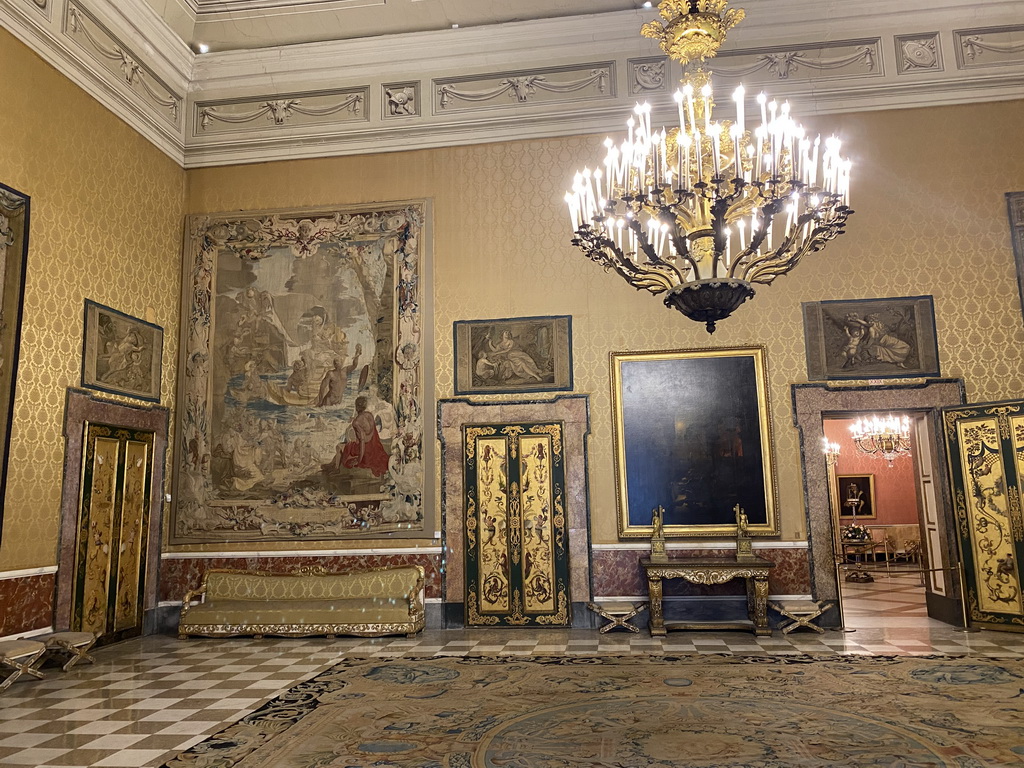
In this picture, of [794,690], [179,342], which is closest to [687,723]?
[794,690]

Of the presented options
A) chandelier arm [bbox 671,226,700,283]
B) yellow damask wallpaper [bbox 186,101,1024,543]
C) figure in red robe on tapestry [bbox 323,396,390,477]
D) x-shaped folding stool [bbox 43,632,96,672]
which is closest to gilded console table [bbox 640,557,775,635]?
yellow damask wallpaper [bbox 186,101,1024,543]

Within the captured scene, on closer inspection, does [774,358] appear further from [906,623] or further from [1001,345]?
[906,623]

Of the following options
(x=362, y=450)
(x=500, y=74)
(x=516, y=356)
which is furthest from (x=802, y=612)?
(x=500, y=74)

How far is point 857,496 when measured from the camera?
722 inches

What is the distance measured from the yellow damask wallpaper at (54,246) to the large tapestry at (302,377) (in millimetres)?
1028

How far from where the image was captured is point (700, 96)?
17.4 ft

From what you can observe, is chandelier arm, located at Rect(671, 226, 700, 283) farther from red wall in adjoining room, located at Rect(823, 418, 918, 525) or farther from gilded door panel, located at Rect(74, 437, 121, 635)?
red wall in adjoining room, located at Rect(823, 418, 918, 525)

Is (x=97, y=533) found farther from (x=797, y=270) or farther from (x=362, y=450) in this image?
(x=797, y=270)

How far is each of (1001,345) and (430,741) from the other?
7458mm

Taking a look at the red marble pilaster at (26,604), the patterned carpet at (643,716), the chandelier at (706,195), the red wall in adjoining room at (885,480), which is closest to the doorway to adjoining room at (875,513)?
the red wall in adjoining room at (885,480)

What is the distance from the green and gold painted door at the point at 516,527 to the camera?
8602 mm

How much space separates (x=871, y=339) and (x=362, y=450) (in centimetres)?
598

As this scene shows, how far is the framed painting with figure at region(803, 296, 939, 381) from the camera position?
8.54 metres

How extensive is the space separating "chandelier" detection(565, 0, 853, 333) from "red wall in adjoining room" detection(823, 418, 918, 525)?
14.5 meters
